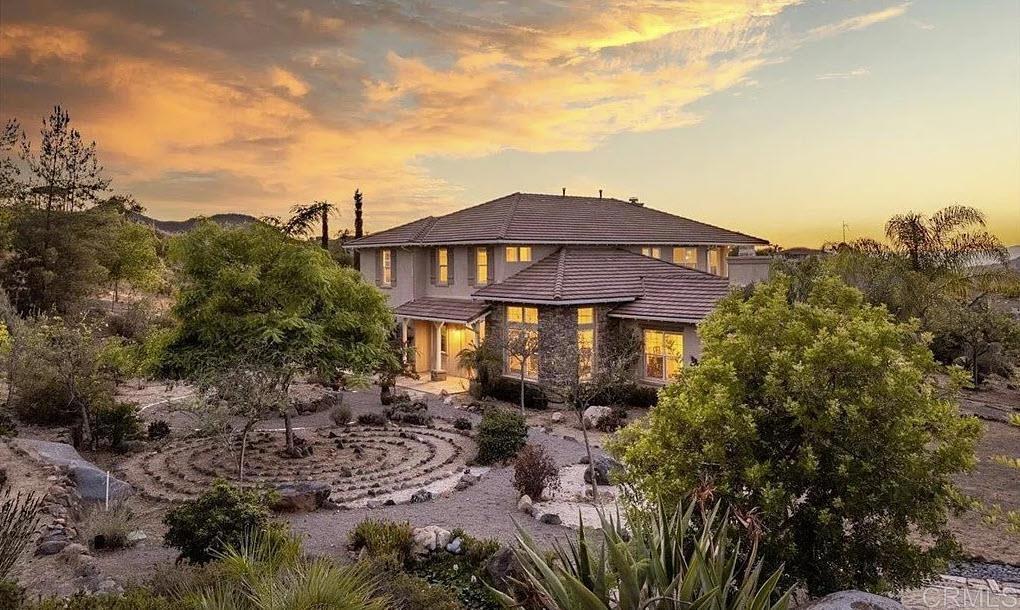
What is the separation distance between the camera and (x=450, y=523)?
37.2 ft

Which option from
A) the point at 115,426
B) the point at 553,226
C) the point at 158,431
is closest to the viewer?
the point at 115,426

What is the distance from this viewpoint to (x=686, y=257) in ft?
104

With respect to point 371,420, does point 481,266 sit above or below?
above

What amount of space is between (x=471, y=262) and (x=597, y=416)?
1059cm

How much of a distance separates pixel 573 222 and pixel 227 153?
1519cm

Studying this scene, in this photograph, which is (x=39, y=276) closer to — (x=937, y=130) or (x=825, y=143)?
(x=825, y=143)

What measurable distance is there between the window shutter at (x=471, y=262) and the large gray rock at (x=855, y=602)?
22221 millimetres

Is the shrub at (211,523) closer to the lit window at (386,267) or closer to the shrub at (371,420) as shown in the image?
the shrub at (371,420)

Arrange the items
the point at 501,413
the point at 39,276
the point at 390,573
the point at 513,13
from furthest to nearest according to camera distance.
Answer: the point at 39,276
the point at 513,13
the point at 501,413
the point at 390,573

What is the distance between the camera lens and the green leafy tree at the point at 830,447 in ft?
20.3

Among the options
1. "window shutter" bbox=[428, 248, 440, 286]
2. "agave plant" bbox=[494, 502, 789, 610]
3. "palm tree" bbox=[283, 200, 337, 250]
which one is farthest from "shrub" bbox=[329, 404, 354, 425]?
"agave plant" bbox=[494, 502, 789, 610]

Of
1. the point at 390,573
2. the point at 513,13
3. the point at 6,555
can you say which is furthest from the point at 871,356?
the point at 513,13

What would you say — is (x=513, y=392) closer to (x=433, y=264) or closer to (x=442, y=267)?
(x=442, y=267)

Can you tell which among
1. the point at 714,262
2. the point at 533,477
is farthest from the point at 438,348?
the point at 714,262
